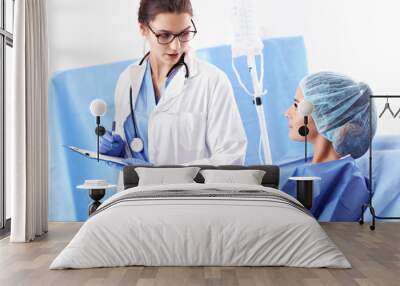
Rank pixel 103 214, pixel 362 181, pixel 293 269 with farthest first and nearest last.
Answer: pixel 362 181
pixel 103 214
pixel 293 269

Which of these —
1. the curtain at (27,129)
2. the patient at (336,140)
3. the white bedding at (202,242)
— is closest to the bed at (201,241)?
the white bedding at (202,242)

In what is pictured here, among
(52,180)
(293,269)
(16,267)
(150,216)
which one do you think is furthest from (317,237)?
(52,180)

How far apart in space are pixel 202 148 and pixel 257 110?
88cm

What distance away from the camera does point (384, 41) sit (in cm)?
767

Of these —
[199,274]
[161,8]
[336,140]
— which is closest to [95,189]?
[161,8]

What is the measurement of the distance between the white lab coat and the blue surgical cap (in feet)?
3.36

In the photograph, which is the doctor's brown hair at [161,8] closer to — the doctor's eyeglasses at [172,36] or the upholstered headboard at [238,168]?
the doctor's eyeglasses at [172,36]

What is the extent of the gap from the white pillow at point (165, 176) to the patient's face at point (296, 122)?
4.78 ft

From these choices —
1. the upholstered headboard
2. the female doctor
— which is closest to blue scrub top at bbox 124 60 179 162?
the female doctor

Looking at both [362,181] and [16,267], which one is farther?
[362,181]

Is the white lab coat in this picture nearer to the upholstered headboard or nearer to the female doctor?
the female doctor

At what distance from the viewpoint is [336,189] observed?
7.59 m

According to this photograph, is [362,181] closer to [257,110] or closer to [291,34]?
[257,110]

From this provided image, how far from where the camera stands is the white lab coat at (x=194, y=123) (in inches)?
298
